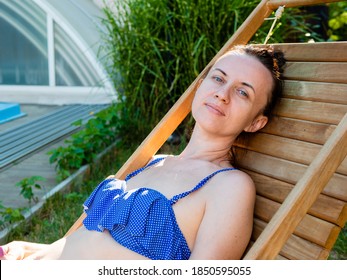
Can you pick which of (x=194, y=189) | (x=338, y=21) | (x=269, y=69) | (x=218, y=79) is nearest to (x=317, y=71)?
(x=269, y=69)

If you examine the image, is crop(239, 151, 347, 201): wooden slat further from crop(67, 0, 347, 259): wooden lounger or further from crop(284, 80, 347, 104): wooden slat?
crop(284, 80, 347, 104): wooden slat

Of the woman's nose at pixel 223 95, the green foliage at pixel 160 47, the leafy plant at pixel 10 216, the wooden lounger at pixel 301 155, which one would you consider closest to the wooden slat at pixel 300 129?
the wooden lounger at pixel 301 155

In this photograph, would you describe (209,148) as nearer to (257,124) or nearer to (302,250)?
(257,124)

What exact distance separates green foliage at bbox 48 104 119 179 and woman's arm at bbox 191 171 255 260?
7.77 feet

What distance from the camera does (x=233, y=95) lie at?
221cm

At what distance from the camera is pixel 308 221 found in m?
1.99

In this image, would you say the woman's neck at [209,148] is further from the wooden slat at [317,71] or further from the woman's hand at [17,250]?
the woman's hand at [17,250]

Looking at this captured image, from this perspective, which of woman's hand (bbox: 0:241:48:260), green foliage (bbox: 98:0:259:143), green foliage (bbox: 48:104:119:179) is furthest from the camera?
green foliage (bbox: 98:0:259:143)

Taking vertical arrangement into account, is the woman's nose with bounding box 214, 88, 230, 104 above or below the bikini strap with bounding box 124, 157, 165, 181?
above

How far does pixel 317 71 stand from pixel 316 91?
0.11 meters

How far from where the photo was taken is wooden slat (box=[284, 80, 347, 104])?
2.26m

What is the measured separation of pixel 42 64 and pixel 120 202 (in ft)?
17.1

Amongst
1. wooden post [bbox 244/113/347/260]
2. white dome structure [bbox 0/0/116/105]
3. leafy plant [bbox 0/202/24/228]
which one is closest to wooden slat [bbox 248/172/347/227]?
wooden post [bbox 244/113/347/260]

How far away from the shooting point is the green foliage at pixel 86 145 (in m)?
4.42
